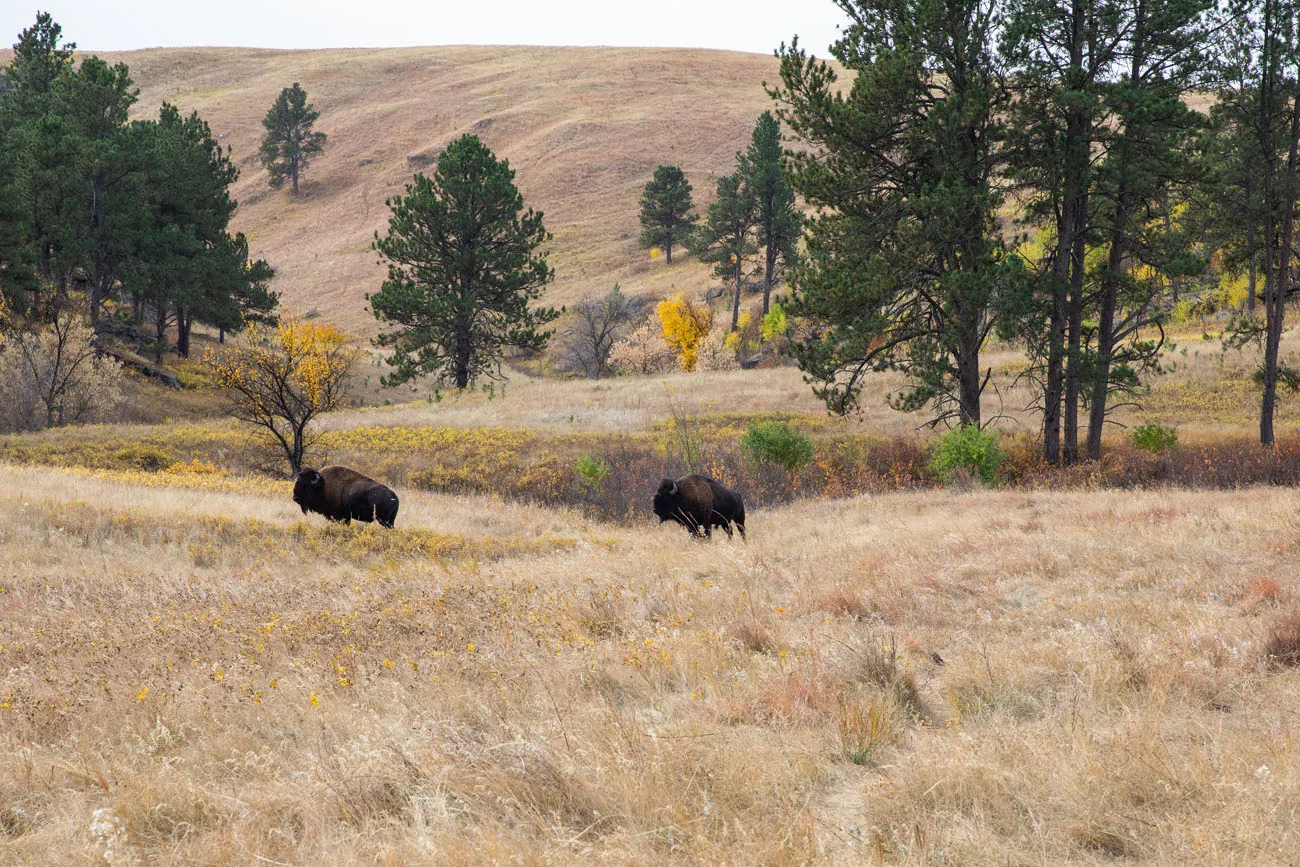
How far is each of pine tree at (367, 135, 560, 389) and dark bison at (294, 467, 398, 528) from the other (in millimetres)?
23936

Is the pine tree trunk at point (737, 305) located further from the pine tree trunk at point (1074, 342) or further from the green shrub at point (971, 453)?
the green shrub at point (971, 453)

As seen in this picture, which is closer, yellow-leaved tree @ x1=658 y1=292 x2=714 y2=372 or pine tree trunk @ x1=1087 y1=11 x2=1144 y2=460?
pine tree trunk @ x1=1087 y1=11 x2=1144 y2=460

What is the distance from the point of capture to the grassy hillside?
281ft

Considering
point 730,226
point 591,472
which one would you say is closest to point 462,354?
point 591,472

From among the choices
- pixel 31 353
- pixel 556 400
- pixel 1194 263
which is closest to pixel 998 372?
pixel 1194 263

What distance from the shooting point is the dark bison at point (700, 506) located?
13.0m

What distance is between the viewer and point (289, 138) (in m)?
102

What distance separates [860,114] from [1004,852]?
19.0 m

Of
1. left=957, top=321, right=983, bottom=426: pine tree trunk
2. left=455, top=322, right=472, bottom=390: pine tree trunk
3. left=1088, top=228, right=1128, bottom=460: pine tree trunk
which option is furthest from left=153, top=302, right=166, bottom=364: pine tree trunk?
left=1088, top=228, right=1128, bottom=460: pine tree trunk

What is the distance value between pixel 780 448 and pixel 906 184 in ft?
24.6

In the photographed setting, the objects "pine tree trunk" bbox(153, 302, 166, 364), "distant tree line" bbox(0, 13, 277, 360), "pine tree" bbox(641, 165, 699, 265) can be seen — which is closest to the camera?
"distant tree line" bbox(0, 13, 277, 360)

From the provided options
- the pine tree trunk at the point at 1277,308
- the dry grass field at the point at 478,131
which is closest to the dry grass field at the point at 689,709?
the pine tree trunk at the point at 1277,308

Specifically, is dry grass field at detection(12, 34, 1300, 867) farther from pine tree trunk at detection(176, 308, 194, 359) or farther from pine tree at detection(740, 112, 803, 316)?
pine tree at detection(740, 112, 803, 316)

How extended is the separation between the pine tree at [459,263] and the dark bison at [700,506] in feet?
91.6
